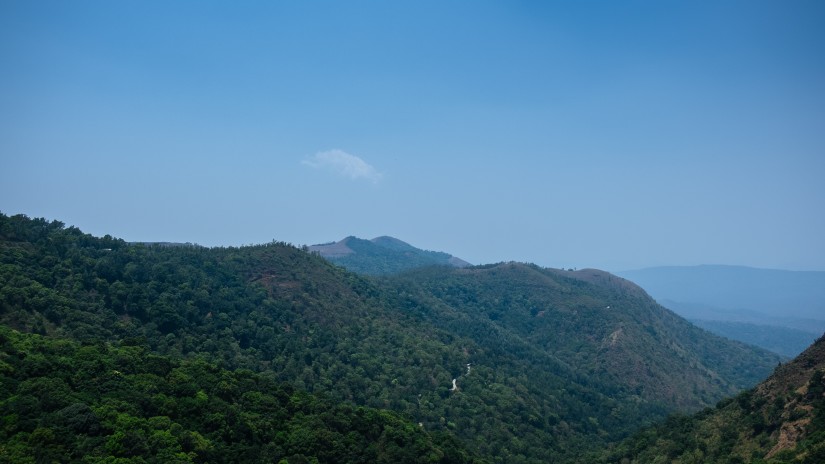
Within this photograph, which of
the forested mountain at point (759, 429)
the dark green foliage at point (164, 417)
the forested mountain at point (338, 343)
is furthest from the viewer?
the forested mountain at point (338, 343)

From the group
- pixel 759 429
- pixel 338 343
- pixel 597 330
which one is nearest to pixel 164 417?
pixel 338 343

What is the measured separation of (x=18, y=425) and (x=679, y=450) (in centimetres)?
4705

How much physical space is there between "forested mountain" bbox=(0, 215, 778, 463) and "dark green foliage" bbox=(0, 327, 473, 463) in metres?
0.56

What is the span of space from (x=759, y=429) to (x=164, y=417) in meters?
42.9

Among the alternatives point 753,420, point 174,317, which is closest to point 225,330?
point 174,317

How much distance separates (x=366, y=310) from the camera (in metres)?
85.3

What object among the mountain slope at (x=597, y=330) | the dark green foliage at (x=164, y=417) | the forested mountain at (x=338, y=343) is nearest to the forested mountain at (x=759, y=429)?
the forested mountain at (x=338, y=343)

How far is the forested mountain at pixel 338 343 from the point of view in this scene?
52250 millimetres

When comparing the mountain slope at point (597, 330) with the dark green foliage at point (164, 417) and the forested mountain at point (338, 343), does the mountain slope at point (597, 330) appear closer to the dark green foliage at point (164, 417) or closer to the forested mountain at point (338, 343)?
the forested mountain at point (338, 343)

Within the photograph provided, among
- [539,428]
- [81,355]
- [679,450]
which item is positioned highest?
[81,355]

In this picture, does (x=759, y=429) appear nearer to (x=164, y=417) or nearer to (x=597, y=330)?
(x=164, y=417)

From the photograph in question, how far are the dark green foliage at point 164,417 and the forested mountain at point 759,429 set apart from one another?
59.3 ft

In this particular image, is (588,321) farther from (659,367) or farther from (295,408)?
(295,408)

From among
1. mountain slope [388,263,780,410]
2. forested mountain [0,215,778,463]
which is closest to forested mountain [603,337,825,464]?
forested mountain [0,215,778,463]
